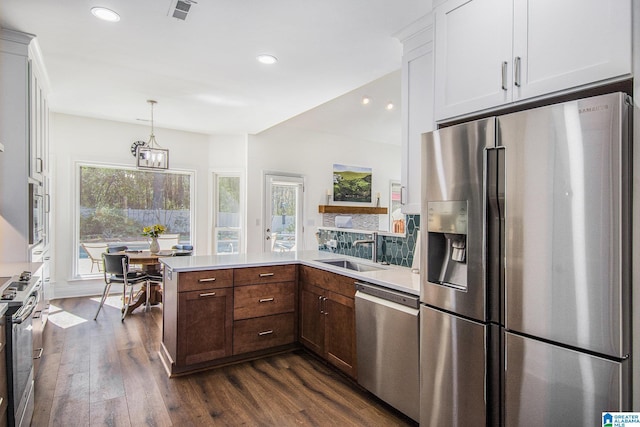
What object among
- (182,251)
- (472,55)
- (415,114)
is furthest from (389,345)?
(182,251)

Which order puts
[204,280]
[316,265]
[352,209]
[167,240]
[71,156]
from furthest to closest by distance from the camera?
[352,209] < [167,240] < [71,156] < [316,265] < [204,280]

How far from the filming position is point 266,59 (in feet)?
10.6

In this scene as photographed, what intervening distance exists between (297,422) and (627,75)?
2344 mm

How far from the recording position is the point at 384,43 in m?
2.93

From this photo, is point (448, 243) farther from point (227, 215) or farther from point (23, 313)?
point (227, 215)

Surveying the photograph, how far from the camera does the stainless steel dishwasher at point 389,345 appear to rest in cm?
210

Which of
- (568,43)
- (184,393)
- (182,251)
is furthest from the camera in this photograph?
(182,251)

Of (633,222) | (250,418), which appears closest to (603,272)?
(633,222)

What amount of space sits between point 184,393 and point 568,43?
2963 millimetres

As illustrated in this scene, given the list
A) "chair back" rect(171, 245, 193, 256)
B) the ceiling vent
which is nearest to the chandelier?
"chair back" rect(171, 245, 193, 256)

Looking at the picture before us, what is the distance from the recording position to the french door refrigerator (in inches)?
51.1

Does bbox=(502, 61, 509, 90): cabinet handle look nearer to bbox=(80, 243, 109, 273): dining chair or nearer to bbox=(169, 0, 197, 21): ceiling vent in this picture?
bbox=(169, 0, 197, 21): ceiling vent

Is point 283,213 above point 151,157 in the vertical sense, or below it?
below

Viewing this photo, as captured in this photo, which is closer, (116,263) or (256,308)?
(256,308)
